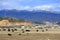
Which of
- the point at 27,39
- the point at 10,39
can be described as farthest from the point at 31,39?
the point at 10,39

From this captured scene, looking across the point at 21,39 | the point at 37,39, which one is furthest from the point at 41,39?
the point at 21,39

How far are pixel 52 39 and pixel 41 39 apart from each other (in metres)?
1.14

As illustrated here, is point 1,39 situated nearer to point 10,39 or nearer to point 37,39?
point 10,39

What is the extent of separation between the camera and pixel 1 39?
24.6 metres

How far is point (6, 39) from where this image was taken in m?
24.7

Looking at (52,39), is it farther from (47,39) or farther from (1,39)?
(1,39)

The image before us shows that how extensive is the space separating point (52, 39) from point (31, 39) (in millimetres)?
2037

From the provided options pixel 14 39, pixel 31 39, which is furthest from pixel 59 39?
pixel 14 39

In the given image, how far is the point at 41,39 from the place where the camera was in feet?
80.5

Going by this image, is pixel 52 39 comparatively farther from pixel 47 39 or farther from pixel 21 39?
pixel 21 39

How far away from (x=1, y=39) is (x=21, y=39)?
1.90 m

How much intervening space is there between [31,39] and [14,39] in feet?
5.38

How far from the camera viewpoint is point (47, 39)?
24.6m

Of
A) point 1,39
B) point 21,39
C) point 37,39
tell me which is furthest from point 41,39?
point 1,39
